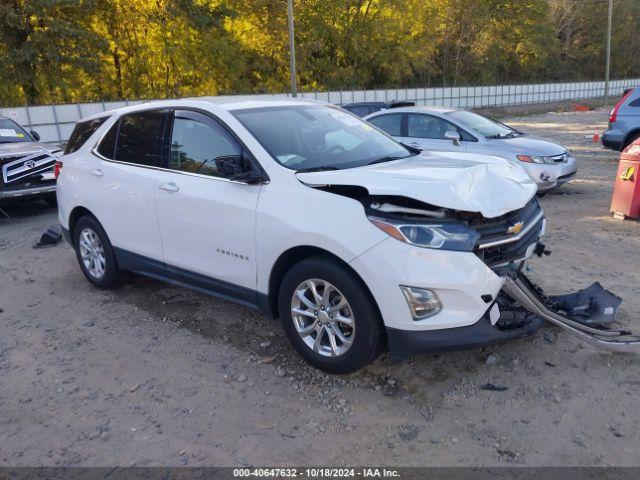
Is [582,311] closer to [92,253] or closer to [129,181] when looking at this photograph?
[129,181]

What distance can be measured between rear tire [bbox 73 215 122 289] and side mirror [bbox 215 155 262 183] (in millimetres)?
1843

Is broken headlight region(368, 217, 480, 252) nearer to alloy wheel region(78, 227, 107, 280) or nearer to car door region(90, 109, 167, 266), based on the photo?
car door region(90, 109, 167, 266)

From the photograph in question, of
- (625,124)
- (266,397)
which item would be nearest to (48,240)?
(266,397)

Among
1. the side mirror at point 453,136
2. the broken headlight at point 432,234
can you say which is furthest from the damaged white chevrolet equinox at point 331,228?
the side mirror at point 453,136

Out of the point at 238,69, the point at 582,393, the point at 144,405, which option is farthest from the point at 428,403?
the point at 238,69

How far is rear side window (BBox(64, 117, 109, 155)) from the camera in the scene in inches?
214

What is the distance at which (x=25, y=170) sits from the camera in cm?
860

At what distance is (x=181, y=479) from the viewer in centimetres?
278

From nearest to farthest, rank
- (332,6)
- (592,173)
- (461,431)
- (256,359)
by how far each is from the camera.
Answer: (461,431)
(256,359)
(592,173)
(332,6)

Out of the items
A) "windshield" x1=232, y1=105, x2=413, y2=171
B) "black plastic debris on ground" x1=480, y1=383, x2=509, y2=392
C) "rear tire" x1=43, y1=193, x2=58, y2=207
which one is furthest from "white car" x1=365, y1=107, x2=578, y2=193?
"rear tire" x1=43, y1=193, x2=58, y2=207

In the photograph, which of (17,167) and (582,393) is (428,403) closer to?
(582,393)

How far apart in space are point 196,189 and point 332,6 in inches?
1451

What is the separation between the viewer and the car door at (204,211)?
3850mm

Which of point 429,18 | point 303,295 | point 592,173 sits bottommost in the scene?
point 592,173
